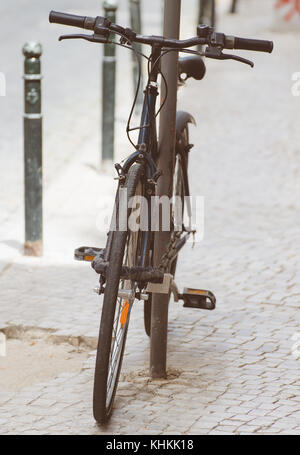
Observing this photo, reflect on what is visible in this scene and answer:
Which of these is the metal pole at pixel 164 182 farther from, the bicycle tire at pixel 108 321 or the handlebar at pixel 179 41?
the bicycle tire at pixel 108 321

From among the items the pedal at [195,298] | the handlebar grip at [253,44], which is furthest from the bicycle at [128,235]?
the pedal at [195,298]

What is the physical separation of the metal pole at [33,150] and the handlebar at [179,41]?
2094mm

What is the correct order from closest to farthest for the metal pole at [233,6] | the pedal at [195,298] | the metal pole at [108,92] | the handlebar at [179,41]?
the handlebar at [179,41] < the pedal at [195,298] < the metal pole at [108,92] < the metal pole at [233,6]

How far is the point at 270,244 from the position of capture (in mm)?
6980

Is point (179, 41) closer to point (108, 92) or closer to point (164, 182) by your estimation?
point (164, 182)

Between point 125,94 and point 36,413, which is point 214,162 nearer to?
point 125,94

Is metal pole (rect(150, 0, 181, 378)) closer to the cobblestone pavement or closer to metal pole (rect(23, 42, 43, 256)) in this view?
the cobblestone pavement

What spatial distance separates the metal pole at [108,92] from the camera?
350 inches

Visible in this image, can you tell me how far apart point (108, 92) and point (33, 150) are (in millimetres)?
2715

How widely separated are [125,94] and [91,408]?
914 centimetres

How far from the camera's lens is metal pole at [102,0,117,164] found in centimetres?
889

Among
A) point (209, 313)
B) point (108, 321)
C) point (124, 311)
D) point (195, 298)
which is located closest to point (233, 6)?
point (209, 313)

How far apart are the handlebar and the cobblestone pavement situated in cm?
152

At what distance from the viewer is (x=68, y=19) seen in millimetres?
4336
